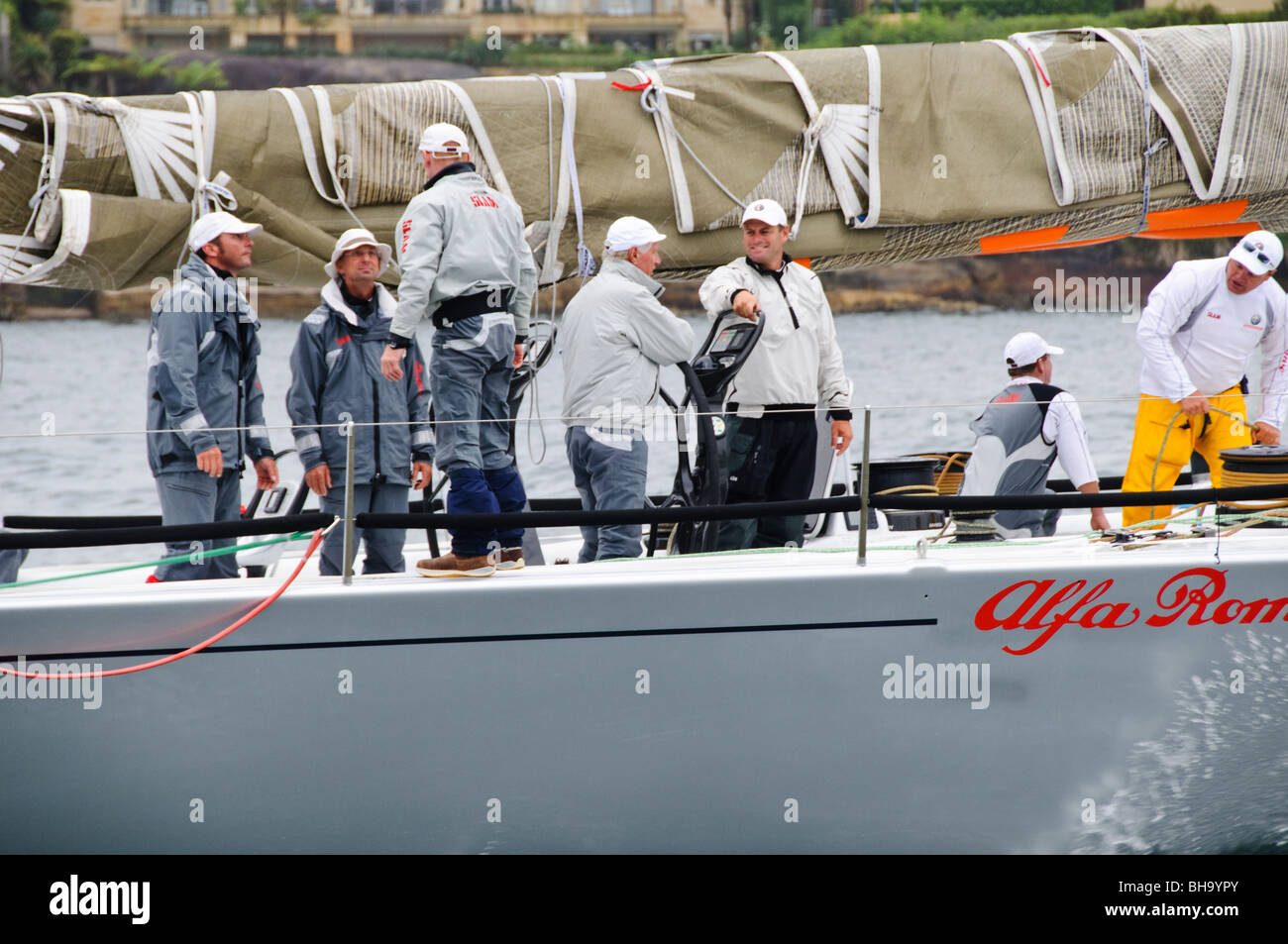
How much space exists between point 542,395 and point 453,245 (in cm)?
132

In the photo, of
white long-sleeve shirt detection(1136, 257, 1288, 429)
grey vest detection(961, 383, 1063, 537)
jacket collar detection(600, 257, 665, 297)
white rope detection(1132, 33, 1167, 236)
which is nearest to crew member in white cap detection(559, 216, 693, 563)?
jacket collar detection(600, 257, 665, 297)

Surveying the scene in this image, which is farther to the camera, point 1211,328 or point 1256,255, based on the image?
point 1211,328

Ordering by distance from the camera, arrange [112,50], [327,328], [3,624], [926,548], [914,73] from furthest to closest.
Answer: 1. [112,50]
2. [914,73]
3. [327,328]
4. [926,548]
5. [3,624]

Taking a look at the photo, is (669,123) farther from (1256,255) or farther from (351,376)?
(1256,255)

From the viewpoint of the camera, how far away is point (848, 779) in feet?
13.8

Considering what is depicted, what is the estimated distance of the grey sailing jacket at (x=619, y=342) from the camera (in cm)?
460

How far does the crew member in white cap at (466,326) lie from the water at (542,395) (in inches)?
6.9

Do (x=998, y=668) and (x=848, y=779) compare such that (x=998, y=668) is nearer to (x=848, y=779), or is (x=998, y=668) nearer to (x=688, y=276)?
(x=848, y=779)

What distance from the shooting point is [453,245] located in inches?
170
